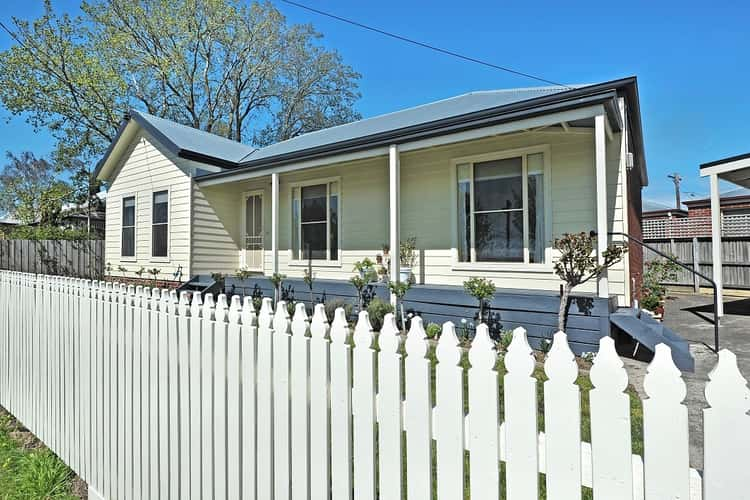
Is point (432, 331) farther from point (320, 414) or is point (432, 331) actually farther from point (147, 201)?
point (147, 201)

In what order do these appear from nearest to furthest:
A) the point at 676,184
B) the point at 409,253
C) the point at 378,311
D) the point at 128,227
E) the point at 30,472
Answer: the point at 30,472 < the point at 378,311 < the point at 409,253 < the point at 128,227 < the point at 676,184

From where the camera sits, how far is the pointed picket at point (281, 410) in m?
1.76

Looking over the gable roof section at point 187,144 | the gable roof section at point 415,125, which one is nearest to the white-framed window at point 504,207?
the gable roof section at point 415,125

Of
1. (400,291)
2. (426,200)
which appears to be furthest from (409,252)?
(400,291)

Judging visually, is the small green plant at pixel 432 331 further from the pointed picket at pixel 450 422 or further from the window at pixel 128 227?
the window at pixel 128 227

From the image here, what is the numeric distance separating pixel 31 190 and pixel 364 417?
35862 mm

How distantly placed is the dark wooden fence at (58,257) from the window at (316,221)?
26.9 feet

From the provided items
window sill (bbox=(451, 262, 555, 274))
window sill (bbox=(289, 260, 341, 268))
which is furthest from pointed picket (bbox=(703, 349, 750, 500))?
window sill (bbox=(289, 260, 341, 268))

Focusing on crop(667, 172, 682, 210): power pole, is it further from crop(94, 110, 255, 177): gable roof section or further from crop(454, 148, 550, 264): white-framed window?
crop(94, 110, 255, 177): gable roof section

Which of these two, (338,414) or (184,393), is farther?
(184,393)

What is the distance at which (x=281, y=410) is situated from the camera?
1788mm

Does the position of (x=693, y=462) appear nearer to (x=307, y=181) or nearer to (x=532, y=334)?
(x=532, y=334)

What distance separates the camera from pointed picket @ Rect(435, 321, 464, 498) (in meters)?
1.33

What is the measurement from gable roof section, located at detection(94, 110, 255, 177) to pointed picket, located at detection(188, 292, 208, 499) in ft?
31.0
